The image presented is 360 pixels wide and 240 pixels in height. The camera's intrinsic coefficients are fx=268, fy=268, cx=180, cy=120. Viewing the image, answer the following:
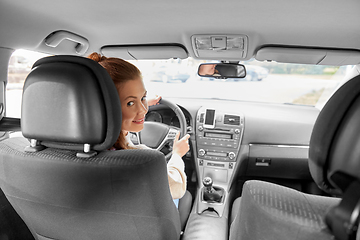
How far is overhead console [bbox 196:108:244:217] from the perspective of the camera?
3070mm

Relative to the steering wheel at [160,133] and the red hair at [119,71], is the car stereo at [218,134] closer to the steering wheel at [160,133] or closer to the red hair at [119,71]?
the steering wheel at [160,133]

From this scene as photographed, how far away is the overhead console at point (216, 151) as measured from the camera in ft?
10.1

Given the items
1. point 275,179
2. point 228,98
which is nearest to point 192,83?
point 228,98

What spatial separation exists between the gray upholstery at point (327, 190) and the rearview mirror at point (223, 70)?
192 centimetres

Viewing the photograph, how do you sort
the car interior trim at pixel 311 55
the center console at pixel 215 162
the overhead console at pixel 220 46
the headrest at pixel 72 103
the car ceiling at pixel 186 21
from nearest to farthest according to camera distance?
the headrest at pixel 72 103 → the car ceiling at pixel 186 21 → the overhead console at pixel 220 46 → the car interior trim at pixel 311 55 → the center console at pixel 215 162

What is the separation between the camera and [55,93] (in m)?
1.12

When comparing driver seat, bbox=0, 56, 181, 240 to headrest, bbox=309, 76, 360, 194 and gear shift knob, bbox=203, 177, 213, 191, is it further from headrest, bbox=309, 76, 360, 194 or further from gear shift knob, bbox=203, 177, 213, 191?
gear shift knob, bbox=203, 177, 213, 191

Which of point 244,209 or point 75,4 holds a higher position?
point 75,4

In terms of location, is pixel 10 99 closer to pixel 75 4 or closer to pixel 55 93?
pixel 75 4

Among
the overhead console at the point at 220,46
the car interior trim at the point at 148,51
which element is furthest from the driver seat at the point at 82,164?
the car interior trim at the point at 148,51

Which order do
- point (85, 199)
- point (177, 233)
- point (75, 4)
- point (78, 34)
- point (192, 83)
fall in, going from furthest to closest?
point (192, 83)
point (78, 34)
point (75, 4)
point (177, 233)
point (85, 199)

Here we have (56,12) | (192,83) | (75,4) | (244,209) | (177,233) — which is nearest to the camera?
(244,209)

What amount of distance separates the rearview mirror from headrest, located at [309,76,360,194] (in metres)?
1.92

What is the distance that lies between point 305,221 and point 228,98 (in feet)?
8.83
